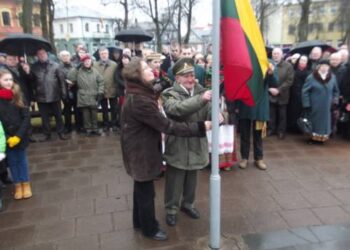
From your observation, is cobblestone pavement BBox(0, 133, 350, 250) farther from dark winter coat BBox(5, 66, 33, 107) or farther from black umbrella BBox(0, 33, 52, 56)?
black umbrella BBox(0, 33, 52, 56)

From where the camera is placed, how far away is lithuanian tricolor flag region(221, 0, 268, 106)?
296cm

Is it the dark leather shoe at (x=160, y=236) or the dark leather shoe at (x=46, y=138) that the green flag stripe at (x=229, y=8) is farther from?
the dark leather shoe at (x=46, y=138)

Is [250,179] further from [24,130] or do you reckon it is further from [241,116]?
[24,130]

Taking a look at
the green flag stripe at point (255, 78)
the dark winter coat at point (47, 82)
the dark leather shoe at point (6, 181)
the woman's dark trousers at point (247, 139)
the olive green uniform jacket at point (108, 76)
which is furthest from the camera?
the olive green uniform jacket at point (108, 76)

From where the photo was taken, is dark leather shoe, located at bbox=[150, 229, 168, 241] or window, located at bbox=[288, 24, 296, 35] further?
window, located at bbox=[288, 24, 296, 35]

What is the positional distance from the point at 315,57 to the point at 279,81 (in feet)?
3.56

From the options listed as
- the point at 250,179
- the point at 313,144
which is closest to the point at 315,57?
the point at 313,144

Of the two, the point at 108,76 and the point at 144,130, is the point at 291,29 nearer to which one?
the point at 108,76

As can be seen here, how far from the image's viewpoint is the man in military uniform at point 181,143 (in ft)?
11.6

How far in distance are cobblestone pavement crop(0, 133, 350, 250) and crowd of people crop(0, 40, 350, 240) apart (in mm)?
242

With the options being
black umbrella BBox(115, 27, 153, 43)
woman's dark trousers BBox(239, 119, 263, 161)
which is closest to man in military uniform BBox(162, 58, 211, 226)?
woman's dark trousers BBox(239, 119, 263, 161)

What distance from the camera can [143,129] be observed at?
325 centimetres

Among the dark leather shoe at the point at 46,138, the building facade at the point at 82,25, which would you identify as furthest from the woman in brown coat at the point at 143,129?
the building facade at the point at 82,25

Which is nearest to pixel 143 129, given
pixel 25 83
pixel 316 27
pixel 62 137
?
pixel 62 137
